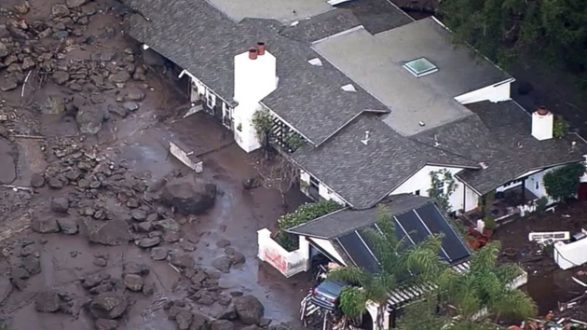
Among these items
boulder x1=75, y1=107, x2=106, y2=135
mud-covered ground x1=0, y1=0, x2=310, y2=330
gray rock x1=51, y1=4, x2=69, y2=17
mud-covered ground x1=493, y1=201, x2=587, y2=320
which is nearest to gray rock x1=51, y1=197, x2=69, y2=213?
mud-covered ground x1=0, y1=0, x2=310, y2=330

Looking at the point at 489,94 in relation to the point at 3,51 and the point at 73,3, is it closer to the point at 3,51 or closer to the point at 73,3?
the point at 73,3

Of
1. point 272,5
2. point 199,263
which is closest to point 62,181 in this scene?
point 199,263

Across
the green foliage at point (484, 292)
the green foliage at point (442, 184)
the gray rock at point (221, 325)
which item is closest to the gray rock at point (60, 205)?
the gray rock at point (221, 325)

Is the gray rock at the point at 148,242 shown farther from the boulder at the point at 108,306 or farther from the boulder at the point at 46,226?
the boulder at the point at 108,306

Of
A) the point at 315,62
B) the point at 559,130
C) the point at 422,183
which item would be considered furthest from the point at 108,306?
the point at 559,130

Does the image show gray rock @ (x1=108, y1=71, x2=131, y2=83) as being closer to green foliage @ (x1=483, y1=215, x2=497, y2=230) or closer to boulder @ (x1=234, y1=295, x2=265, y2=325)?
boulder @ (x1=234, y1=295, x2=265, y2=325)

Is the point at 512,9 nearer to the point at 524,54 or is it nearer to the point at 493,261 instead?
the point at 524,54

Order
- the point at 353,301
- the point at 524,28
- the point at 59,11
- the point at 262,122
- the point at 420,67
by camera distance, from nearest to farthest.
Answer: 1. the point at 353,301
2. the point at 524,28
3. the point at 262,122
4. the point at 420,67
5. the point at 59,11
